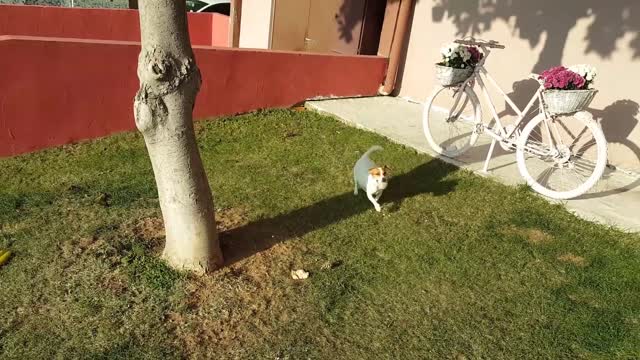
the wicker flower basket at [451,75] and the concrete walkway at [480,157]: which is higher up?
the wicker flower basket at [451,75]

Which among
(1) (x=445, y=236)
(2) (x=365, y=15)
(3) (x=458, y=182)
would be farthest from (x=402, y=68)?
(1) (x=445, y=236)

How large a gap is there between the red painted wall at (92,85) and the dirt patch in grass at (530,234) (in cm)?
399

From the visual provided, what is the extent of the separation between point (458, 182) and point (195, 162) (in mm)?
2920

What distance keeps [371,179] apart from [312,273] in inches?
42.2

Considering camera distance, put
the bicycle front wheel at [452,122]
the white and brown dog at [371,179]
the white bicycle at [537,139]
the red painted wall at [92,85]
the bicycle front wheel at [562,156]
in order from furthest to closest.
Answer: the bicycle front wheel at [452,122], the red painted wall at [92,85], the white bicycle at [537,139], the bicycle front wheel at [562,156], the white and brown dog at [371,179]

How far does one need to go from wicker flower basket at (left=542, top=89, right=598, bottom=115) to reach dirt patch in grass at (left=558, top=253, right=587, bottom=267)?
1.33m

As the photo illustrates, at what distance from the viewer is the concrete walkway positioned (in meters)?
4.77

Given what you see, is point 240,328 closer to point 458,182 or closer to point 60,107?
point 458,182

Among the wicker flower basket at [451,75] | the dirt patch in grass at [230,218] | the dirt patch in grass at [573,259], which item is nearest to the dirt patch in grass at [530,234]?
the dirt patch in grass at [573,259]

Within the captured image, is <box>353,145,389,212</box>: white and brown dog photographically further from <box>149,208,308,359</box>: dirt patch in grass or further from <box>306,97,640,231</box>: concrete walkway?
<box>306,97,640,231</box>: concrete walkway

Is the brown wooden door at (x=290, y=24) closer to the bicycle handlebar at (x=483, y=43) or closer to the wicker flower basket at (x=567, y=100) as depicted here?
the bicycle handlebar at (x=483, y=43)

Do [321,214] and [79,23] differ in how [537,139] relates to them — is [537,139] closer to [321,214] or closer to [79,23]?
[321,214]

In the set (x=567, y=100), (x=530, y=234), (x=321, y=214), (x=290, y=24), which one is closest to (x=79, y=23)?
(x=290, y=24)

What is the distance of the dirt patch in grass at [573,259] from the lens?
3.91m
